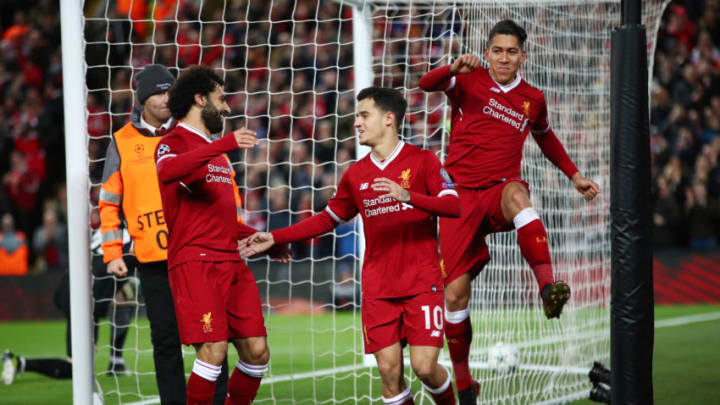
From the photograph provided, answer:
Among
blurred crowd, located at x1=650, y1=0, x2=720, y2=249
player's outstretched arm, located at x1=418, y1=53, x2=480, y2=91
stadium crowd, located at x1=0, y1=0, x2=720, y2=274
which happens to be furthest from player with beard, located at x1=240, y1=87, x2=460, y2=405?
blurred crowd, located at x1=650, y1=0, x2=720, y2=249

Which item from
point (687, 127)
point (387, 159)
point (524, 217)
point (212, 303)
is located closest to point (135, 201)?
point (212, 303)

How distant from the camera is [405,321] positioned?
4352 millimetres

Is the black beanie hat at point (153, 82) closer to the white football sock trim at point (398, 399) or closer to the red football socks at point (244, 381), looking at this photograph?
the red football socks at point (244, 381)

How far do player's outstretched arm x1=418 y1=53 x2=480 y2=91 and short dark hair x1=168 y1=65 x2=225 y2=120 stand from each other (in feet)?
3.80

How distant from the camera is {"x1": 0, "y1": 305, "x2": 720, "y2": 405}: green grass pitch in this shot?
6547 millimetres

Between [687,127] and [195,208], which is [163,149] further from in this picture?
[687,127]

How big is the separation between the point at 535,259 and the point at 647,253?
1018mm

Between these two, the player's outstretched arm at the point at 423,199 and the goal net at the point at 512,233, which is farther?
the goal net at the point at 512,233

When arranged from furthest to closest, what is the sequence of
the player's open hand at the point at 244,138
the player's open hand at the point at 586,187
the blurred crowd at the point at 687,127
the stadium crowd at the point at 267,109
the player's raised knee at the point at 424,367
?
the blurred crowd at the point at 687,127 < the stadium crowd at the point at 267,109 < the player's open hand at the point at 586,187 < the player's raised knee at the point at 424,367 < the player's open hand at the point at 244,138

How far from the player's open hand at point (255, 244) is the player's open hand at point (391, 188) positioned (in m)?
0.80

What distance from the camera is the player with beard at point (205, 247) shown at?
430cm

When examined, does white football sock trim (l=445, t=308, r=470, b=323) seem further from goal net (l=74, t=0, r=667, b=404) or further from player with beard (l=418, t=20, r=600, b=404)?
goal net (l=74, t=0, r=667, b=404)

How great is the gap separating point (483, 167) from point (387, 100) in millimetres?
837

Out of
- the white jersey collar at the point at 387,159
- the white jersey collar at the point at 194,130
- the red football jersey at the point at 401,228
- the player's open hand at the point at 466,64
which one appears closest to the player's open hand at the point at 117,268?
the white jersey collar at the point at 194,130
